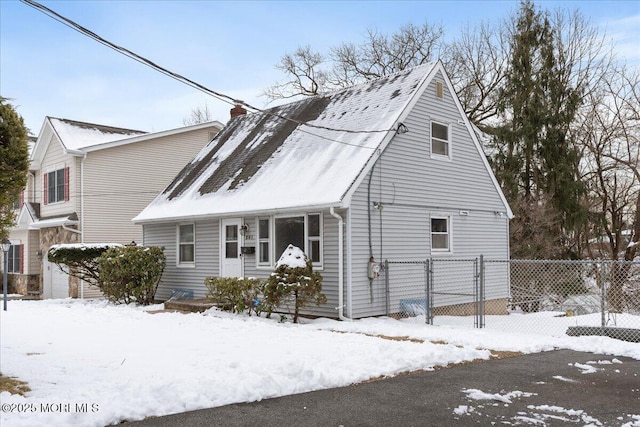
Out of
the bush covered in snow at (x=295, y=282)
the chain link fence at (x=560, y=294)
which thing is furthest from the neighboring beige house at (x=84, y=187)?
the chain link fence at (x=560, y=294)

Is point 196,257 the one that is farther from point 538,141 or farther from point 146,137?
point 538,141

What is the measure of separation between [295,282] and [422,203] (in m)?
4.43

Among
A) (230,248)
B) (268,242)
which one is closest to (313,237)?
(268,242)

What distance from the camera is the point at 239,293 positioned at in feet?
44.6

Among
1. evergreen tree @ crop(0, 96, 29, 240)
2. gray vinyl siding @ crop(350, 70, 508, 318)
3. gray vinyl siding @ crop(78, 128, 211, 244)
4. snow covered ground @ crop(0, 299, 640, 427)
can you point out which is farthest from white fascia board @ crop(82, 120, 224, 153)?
evergreen tree @ crop(0, 96, 29, 240)

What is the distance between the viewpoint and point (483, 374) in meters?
7.87

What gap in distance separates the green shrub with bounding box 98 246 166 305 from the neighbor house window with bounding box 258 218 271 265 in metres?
3.85

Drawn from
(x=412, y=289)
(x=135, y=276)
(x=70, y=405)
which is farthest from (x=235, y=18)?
(x=135, y=276)

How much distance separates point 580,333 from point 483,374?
157 inches

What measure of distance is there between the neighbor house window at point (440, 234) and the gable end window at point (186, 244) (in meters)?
6.71

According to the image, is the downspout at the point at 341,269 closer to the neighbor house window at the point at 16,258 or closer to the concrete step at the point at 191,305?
the concrete step at the point at 191,305

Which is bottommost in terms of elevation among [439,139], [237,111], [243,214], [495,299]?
[495,299]

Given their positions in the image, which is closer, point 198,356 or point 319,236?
point 198,356

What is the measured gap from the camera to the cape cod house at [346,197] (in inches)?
527
